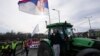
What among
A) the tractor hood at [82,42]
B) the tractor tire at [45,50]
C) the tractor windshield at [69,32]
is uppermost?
the tractor windshield at [69,32]

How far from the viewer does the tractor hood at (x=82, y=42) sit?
435 inches

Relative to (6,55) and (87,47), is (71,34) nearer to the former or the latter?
(87,47)

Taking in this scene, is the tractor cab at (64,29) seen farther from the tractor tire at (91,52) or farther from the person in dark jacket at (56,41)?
the tractor tire at (91,52)

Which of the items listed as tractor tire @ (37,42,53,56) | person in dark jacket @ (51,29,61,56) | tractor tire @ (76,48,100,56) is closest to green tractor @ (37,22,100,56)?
tractor tire @ (37,42,53,56)

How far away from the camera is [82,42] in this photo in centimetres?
1145

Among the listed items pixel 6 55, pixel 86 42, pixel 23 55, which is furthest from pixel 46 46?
pixel 23 55

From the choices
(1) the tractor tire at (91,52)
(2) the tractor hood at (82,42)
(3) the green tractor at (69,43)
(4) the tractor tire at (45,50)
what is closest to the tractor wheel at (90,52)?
(1) the tractor tire at (91,52)

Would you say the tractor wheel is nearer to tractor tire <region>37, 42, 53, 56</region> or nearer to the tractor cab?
the tractor cab

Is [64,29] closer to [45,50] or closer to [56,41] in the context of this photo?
[56,41]

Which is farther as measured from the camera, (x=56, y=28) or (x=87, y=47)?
(x=56, y=28)

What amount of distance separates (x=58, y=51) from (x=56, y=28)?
1123 mm

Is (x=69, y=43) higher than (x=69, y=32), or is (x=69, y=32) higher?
(x=69, y=32)

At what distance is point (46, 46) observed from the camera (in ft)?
42.6

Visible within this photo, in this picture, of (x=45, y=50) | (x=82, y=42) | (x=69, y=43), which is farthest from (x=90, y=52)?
(x=45, y=50)
